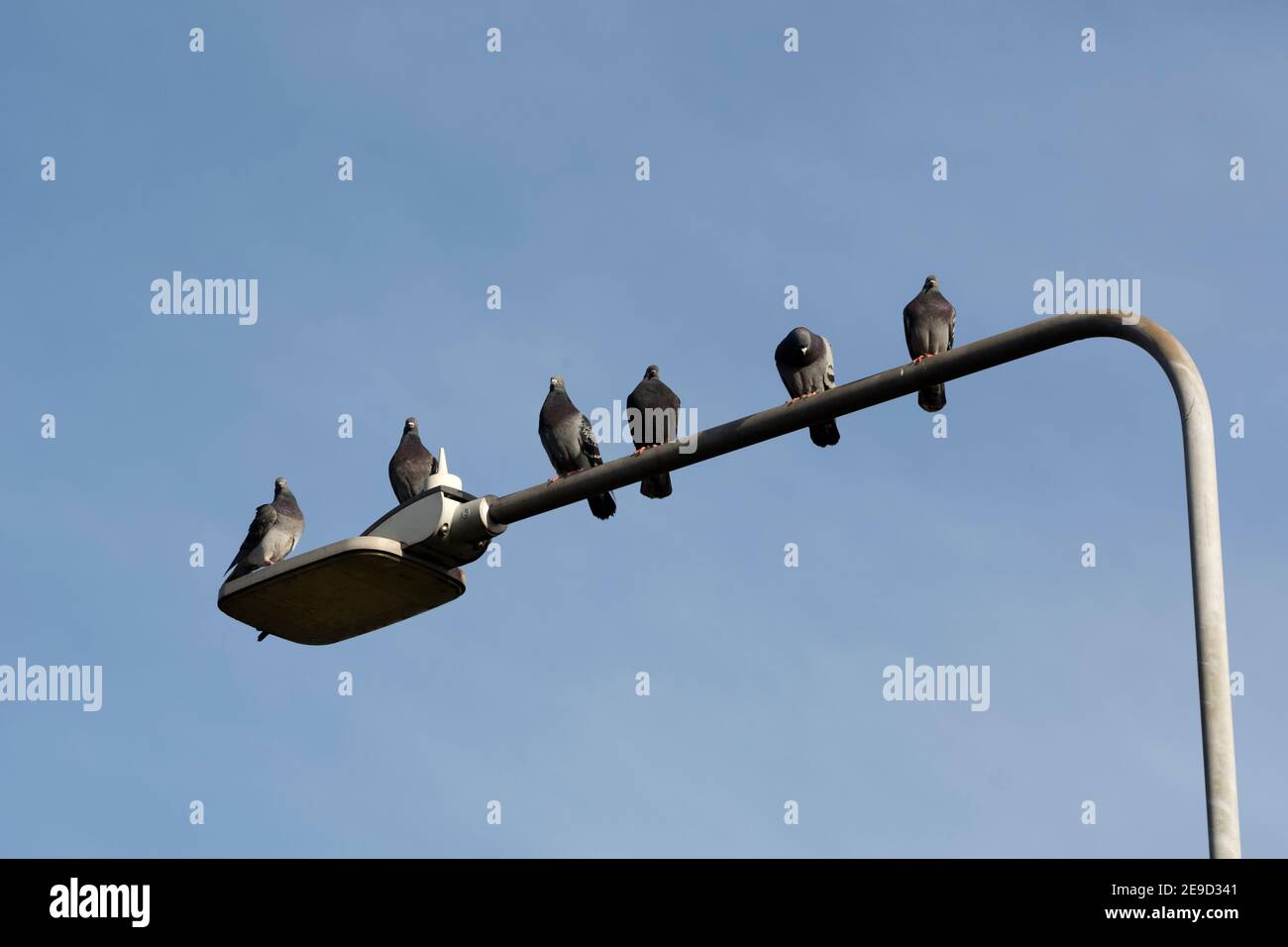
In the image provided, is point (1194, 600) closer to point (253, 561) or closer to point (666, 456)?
point (666, 456)

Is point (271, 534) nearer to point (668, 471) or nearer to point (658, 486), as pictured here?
point (658, 486)

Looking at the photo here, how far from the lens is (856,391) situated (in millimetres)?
9375

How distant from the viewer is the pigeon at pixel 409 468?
61.2ft

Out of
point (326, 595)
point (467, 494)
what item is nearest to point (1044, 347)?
point (467, 494)

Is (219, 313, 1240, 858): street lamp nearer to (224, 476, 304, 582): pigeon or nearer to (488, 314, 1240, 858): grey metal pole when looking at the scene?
(488, 314, 1240, 858): grey metal pole

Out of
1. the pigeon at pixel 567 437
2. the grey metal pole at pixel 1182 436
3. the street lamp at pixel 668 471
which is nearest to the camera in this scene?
the grey metal pole at pixel 1182 436

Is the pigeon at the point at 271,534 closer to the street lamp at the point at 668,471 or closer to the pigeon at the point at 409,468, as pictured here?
the pigeon at the point at 409,468

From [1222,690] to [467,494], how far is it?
16.4 ft

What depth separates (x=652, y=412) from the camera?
19016 millimetres

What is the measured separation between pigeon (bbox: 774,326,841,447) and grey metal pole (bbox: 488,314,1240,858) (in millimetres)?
7156

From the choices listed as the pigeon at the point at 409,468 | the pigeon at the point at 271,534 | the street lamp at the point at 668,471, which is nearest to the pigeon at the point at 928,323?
the pigeon at the point at 409,468

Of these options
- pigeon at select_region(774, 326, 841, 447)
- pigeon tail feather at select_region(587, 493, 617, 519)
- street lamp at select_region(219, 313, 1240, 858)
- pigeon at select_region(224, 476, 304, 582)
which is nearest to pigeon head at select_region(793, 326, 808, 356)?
pigeon at select_region(774, 326, 841, 447)

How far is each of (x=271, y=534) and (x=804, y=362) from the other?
490 cm
